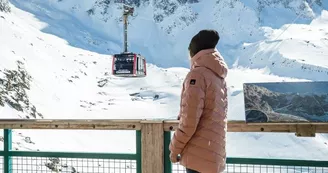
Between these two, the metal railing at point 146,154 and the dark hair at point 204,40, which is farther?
the metal railing at point 146,154

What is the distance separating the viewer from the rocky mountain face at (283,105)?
3090mm

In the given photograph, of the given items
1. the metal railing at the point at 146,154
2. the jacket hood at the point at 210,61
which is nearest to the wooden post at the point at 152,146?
the metal railing at the point at 146,154

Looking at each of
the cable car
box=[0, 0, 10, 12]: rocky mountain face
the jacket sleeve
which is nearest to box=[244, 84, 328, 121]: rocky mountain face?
the jacket sleeve

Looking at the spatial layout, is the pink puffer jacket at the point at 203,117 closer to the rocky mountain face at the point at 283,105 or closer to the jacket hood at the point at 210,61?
the jacket hood at the point at 210,61

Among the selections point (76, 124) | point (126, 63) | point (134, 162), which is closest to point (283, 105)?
point (134, 162)

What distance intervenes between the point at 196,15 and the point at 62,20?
2452 cm

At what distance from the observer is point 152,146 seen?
348 cm

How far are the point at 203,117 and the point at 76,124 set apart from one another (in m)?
1.43

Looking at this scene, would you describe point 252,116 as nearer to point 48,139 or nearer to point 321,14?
point 48,139

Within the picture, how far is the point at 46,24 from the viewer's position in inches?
2219

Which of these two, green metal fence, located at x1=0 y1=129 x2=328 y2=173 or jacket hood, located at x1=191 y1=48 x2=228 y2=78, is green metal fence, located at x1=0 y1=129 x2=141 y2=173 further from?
jacket hood, located at x1=191 y1=48 x2=228 y2=78

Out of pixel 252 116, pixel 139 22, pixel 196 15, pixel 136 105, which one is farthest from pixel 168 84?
pixel 252 116

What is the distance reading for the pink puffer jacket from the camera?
95.6 inches

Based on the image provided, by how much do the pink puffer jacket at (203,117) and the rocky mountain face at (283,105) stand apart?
2.30 ft
